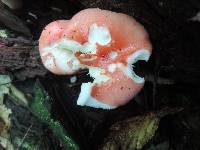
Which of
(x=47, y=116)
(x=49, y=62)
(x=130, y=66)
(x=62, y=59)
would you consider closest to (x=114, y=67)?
(x=130, y=66)

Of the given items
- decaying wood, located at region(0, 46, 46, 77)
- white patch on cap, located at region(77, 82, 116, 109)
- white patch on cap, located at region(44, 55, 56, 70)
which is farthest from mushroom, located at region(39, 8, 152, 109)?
decaying wood, located at region(0, 46, 46, 77)

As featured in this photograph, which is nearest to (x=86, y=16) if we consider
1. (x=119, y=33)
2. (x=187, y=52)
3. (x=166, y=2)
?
(x=119, y=33)

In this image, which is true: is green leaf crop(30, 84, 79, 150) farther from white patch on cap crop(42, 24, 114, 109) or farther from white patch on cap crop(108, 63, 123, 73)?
white patch on cap crop(108, 63, 123, 73)

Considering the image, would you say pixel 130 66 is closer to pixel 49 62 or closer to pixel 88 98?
pixel 88 98

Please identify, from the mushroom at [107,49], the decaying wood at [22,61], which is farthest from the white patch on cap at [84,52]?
the decaying wood at [22,61]

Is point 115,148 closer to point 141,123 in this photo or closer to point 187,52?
point 141,123

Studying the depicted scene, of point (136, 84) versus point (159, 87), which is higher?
point (136, 84)
